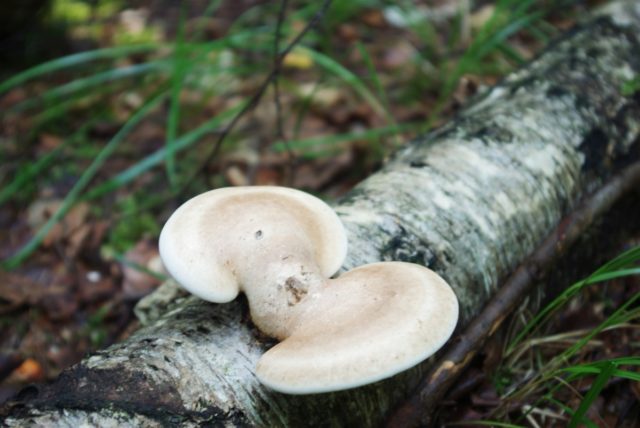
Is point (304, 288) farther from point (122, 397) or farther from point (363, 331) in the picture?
point (122, 397)

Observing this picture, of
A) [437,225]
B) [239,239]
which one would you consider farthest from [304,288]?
[437,225]

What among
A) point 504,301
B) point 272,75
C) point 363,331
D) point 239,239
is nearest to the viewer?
point 363,331

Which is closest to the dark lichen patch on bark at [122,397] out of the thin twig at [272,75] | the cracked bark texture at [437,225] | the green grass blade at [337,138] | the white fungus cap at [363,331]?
the cracked bark texture at [437,225]

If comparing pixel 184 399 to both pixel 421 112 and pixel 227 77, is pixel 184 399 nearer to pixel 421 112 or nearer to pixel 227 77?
pixel 421 112

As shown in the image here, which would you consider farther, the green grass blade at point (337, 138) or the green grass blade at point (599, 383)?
the green grass blade at point (337, 138)

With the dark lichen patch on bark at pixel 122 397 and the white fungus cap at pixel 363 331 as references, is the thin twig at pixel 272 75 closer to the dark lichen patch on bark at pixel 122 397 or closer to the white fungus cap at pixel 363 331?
the white fungus cap at pixel 363 331

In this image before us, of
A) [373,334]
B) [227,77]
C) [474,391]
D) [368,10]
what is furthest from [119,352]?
[368,10]
